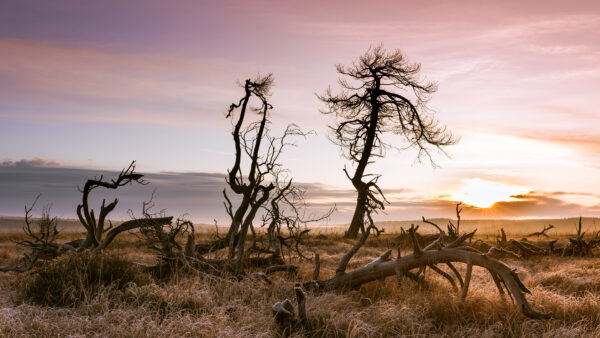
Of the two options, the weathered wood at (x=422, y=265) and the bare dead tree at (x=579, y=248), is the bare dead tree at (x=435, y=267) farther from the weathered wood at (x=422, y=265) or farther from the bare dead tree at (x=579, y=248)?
the bare dead tree at (x=579, y=248)

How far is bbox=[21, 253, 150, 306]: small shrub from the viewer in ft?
22.8

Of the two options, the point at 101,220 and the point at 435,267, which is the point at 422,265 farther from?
the point at 101,220

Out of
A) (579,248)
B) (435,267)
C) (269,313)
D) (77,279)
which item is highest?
(435,267)

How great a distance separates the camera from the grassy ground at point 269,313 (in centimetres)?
573

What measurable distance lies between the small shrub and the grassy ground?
0.66ft

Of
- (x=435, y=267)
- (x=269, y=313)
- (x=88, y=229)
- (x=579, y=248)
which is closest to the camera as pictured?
(x=269, y=313)

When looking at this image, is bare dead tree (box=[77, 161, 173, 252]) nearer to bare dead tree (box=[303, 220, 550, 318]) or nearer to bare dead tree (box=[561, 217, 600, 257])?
bare dead tree (box=[303, 220, 550, 318])

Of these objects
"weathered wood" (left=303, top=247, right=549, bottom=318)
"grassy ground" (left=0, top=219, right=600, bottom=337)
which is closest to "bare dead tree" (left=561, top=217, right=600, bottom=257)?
"grassy ground" (left=0, top=219, right=600, bottom=337)

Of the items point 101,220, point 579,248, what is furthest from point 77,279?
point 579,248

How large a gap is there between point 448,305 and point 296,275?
10.5 feet

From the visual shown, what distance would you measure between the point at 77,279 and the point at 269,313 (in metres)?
3.04

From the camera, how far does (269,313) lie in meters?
6.65

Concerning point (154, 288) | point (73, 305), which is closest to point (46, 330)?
point (73, 305)

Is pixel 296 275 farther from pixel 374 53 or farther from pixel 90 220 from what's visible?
pixel 374 53
